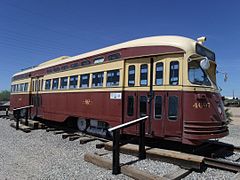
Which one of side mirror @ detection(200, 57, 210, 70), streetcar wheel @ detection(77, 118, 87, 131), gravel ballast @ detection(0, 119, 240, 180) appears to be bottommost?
gravel ballast @ detection(0, 119, 240, 180)

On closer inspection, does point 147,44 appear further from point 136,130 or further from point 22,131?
point 22,131

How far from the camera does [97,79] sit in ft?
33.9

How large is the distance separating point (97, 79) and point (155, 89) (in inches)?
116

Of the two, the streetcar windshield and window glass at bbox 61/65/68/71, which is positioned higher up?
window glass at bbox 61/65/68/71

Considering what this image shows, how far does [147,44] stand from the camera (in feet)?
27.9

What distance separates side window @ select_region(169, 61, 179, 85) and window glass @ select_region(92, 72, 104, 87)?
303 cm

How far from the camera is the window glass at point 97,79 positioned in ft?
33.2

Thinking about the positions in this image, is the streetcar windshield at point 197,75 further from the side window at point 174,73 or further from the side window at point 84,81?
the side window at point 84,81

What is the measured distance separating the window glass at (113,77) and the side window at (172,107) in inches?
86.0

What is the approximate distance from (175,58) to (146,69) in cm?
97

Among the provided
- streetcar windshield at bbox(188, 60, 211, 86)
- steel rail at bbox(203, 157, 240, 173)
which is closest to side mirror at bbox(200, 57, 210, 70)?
streetcar windshield at bbox(188, 60, 211, 86)

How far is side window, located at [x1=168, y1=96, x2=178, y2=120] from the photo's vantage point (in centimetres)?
758

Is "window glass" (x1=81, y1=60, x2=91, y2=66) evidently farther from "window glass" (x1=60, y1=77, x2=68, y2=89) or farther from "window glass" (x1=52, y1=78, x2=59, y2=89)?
"window glass" (x1=52, y1=78, x2=59, y2=89)

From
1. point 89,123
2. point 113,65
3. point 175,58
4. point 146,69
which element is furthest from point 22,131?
point 175,58
